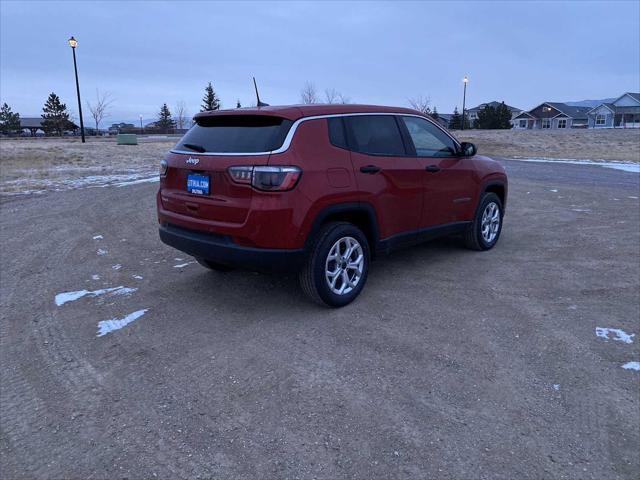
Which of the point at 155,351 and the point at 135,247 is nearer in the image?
the point at 155,351

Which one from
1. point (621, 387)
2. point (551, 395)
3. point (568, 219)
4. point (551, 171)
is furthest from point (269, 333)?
point (551, 171)

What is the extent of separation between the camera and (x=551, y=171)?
57.2ft

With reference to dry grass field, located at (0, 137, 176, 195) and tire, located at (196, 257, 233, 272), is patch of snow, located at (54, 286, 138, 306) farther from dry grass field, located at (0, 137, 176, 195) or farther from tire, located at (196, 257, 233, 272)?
dry grass field, located at (0, 137, 176, 195)

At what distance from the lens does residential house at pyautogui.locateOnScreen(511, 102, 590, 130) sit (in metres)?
92.5

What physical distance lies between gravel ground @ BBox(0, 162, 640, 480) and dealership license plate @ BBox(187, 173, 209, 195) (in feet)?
3.41

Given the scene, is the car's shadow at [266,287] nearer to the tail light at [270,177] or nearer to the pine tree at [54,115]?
the tail light at [270,177]

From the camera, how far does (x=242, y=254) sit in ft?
12.9

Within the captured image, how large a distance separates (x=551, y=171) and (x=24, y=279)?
55.0 ft

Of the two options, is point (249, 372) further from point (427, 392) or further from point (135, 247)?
point (135, 247)

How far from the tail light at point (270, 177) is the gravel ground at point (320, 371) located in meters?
1.13

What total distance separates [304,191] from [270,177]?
0.29 metres

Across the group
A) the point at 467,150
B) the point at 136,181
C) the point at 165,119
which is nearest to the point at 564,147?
the point at 136,181

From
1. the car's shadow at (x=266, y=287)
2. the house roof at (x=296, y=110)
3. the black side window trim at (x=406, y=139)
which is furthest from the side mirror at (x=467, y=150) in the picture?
the house roof at (x=296, y=110)

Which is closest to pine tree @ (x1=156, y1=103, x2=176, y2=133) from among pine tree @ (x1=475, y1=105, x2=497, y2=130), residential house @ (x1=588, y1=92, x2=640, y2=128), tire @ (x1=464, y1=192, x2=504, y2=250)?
pine tree @ (x1=475, y1=105, x2=497, y2=130)
